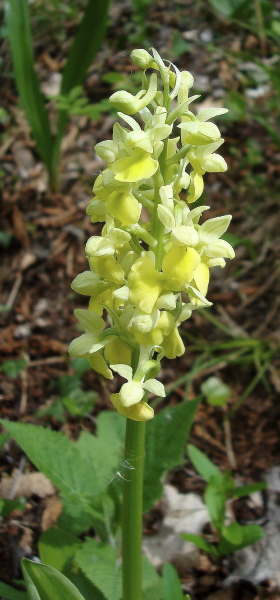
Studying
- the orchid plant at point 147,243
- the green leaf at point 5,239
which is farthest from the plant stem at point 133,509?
the green leaf at point 5,239

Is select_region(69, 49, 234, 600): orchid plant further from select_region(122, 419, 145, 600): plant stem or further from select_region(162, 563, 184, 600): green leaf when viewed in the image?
select_region(162, 563, 184, 600): green leaf

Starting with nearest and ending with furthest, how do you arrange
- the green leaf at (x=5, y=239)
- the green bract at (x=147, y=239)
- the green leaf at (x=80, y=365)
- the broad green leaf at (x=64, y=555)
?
the green bract at (x=147, y=239) < the broad green leaf at (x=64, y=555) < the green leaf at (x=80, y=365) < the green leaf at (x=5, y=239)

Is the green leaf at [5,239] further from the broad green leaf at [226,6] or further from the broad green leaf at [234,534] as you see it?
the broad green leaf at [226,6]

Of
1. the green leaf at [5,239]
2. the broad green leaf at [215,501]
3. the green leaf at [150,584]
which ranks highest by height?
the green leaf at [5,239]

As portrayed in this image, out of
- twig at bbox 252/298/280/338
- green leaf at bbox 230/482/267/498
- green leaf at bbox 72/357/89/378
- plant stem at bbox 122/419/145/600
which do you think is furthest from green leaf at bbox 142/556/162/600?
twig at bbox 252/298/280/338

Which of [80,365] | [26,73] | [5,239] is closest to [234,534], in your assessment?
[80,365]

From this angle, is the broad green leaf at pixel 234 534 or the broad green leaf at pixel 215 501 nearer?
the broad green leaf at pixel 234 534

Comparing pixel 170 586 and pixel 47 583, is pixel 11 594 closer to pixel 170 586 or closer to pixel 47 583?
pixel 47 583
